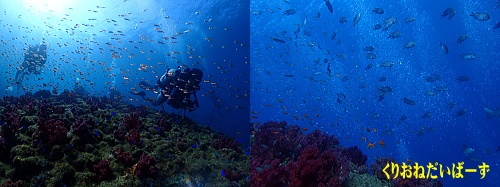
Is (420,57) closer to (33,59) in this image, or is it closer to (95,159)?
(95,159)

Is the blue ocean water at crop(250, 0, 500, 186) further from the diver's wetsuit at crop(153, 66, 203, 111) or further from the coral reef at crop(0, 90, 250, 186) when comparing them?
the coral reef at crop(0, 90, 250, 186)

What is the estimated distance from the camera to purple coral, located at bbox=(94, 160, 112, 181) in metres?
3.75

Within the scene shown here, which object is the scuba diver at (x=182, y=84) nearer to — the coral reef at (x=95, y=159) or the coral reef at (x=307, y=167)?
the coral reef at (x=95, y=159)

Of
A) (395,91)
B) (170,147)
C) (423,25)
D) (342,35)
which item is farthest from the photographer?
(395,91)

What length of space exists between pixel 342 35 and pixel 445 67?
69.4ft

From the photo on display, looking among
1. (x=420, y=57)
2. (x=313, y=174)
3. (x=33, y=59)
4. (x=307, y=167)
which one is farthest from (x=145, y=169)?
(x=420, y=57)

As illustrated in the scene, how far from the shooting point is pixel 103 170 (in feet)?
12.3

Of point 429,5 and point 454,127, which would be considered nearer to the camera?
point 429,5

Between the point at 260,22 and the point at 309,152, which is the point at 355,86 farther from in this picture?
the point at 309,152

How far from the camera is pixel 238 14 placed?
30.2 metres

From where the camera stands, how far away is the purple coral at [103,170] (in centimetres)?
375

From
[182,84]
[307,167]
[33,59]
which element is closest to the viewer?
[307,167]

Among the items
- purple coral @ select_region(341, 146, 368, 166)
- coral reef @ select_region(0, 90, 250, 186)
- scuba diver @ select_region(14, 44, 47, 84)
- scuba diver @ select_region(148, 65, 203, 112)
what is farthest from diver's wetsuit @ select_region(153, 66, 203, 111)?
scuba diver @ select_region(14, 44, 47, 84)

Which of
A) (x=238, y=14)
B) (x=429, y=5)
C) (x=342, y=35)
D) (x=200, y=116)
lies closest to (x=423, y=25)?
(x=429, y=5)
